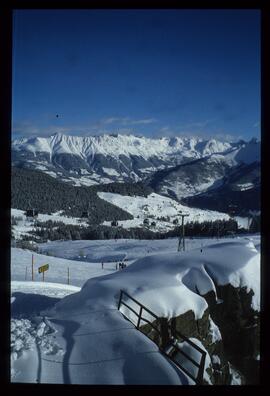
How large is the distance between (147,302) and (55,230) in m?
32.3

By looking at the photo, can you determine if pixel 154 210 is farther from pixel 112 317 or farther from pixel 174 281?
pixel 112 317

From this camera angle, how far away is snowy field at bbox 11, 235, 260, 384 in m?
1.72

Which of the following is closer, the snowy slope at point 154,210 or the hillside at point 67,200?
the snowy slope at point 154,210

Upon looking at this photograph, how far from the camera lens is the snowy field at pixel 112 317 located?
1.72 metres

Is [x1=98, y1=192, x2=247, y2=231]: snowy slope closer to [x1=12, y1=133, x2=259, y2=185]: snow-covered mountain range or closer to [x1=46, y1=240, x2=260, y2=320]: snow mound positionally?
[x1=12, y1=133, x2=259, y2=185]: snow-covered mountain range

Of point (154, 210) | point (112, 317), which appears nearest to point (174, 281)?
point (112, 317)

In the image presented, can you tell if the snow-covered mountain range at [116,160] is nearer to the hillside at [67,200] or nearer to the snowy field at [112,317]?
the snowy field at [112,317]

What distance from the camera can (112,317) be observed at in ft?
10.2

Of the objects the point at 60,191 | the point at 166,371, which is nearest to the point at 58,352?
the point at 166,371

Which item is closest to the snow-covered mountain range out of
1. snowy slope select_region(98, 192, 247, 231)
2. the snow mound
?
the snow mound

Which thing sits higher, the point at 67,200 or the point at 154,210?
the point at 67,200

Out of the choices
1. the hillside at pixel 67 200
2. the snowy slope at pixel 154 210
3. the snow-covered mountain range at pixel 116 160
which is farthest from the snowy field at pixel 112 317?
the hillside at pixel 67 200
